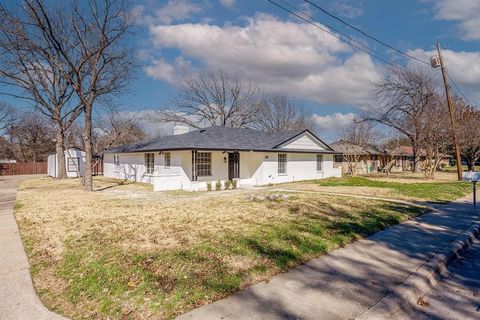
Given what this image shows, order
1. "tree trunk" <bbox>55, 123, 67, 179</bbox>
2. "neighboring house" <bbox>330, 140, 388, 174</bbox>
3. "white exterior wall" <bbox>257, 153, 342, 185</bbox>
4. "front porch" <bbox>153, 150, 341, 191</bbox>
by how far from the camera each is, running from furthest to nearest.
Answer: "neighboring house" <bbox>330, 140, 388, 174</bbox> < "tree trunk" <bbox>55, 123, 67, 179</bbox> < "white exterior wall" <bbox>257, 153, 342, 185</bbox> < "front porch" <bbox>153, 150, 341, 191</bbox>

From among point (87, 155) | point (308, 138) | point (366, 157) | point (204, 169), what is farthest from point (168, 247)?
point (366, 157)

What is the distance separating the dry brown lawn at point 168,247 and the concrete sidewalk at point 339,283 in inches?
9.5

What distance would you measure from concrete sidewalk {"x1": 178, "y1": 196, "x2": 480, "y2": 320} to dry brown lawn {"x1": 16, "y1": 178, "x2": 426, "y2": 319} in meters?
0.24

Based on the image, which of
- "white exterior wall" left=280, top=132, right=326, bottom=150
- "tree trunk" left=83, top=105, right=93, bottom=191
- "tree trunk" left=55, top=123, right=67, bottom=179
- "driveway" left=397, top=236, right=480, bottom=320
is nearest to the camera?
"driveway" left=397, top=236, right=480, bottom=320

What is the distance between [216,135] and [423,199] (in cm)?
1190

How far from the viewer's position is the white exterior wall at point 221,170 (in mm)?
16031

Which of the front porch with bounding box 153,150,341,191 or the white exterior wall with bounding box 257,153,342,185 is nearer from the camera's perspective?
the front porch with bounding box 153,150,341,191

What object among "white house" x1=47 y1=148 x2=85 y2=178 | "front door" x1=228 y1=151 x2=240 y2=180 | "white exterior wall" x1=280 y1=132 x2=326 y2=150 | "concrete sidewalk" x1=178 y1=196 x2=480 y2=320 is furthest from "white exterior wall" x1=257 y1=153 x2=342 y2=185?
"white house" x1=47 y1=148 x2=85 y2=178

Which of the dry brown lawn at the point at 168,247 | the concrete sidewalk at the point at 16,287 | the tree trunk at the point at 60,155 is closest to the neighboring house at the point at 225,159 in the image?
the tree trunk at the point at 60,155

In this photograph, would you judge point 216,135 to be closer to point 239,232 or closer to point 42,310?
point 239,232

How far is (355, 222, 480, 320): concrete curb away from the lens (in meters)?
3.29

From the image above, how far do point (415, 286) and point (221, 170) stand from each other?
14016 millimetres

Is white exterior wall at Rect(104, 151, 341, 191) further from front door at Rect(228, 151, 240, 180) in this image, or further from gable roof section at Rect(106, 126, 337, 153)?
gable roof section at Rect(106, 126, 337, 153)

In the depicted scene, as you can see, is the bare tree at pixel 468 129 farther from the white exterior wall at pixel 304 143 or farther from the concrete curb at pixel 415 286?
the concrete curb at pixel 415 286
